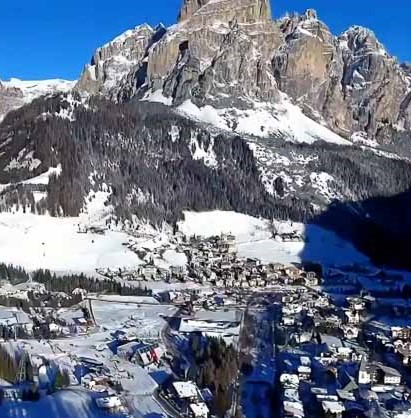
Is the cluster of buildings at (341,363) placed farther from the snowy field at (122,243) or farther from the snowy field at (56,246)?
the snowy field at (56,246)

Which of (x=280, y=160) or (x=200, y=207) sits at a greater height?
(x=280, y=160)

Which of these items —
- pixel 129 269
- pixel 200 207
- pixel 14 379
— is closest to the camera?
pixel 14 379

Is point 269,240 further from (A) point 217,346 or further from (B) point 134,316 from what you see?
(A) point 217,346

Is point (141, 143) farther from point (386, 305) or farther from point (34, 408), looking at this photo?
point (34, 408)

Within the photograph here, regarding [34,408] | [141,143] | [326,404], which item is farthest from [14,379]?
[141,143]

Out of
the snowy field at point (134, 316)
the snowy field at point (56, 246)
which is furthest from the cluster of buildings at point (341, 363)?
the snowy field at point (56, 246)

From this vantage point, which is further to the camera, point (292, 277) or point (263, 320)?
point (292, 277)

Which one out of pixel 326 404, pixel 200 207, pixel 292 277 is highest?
pixel 200 207

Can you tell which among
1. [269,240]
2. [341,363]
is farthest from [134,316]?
[269,240]
